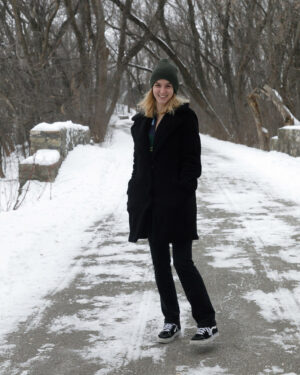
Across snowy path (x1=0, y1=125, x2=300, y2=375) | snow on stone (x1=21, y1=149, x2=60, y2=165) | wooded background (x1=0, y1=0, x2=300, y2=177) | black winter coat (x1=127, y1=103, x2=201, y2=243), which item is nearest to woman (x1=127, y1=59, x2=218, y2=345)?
black winter coat (x1=127, y1=103, x2=201, y2=243)

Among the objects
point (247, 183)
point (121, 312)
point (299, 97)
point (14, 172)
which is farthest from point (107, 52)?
point (121, 312)

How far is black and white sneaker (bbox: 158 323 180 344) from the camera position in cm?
363

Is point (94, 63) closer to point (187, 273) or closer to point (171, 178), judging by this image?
point (171, 178)

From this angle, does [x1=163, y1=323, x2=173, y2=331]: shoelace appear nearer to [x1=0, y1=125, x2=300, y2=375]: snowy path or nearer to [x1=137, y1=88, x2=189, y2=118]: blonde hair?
[x1=0, y1=125, x2=300, y2=375]: snowy path

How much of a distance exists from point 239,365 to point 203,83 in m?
26.7

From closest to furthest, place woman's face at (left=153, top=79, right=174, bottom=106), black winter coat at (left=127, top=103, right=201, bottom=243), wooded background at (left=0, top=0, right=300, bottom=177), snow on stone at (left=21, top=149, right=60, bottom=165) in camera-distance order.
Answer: black winter coat at (left=127, top=103, right=201, bottom=243) → woman's face at (left=153, top=79, right=174, bottom=106) → snow on stone at (left=21, top=149, right=60, bottom=165) → wooded background at (left=0, top=0, right=300, bottom=177)

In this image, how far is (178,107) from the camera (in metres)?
3.57

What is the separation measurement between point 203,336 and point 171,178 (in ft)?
3.42

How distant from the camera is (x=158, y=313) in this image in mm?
4234

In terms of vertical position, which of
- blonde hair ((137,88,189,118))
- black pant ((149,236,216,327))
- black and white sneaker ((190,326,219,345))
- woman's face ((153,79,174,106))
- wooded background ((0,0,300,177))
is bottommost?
black and white sneaker ((190,326,219,345))

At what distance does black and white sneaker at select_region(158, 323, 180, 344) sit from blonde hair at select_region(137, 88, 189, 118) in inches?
56.0

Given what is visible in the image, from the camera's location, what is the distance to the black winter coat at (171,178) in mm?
3486

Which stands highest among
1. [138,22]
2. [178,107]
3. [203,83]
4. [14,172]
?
[138,22]

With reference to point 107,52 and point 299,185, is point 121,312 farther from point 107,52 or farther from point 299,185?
point 107,52
